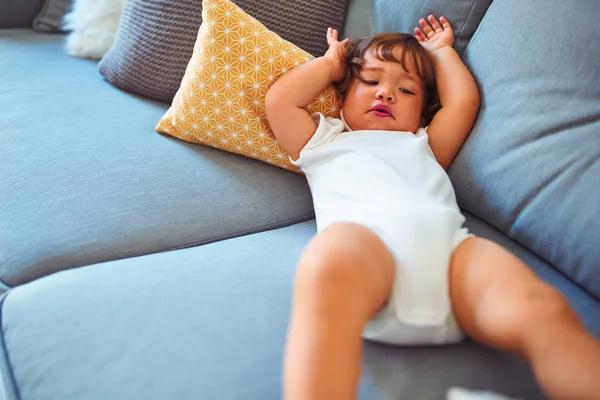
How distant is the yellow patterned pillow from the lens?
1384 millimetres

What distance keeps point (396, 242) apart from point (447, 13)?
26.7 inches

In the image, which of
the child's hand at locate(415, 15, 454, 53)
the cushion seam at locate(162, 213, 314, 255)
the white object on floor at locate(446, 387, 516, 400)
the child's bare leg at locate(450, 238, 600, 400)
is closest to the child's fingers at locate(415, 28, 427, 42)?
the child's hand at locate(415, 15, 454, 53)

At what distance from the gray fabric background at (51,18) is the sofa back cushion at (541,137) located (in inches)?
63.2

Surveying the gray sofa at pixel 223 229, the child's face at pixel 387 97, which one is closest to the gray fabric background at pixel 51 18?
the gray sofa at pixel 223 229

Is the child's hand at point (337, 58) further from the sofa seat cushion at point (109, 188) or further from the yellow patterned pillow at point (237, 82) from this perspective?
the sofa seat cushion at point (109, 188)

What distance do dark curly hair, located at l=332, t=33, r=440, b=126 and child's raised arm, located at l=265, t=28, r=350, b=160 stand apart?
54mm

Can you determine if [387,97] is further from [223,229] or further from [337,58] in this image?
[223,229]

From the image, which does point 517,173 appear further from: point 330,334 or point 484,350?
point 330,334

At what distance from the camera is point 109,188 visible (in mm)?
1291

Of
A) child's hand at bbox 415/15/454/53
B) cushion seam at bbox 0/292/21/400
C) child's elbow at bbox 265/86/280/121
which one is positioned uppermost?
child's hand at bbox 415/15/454/53

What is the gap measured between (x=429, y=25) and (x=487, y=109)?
0.97 ft

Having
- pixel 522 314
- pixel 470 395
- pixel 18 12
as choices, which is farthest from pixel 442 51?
pixel 18 12

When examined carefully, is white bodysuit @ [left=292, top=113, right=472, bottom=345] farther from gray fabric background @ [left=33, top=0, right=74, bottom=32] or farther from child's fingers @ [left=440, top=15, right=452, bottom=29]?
gray fabric background @ [left=33, top=0, right=74, bottom=32]

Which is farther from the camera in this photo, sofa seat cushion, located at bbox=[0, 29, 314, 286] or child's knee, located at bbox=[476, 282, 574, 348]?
sofa seat cushion, located at bbox=[0, 29, 314, 286]
